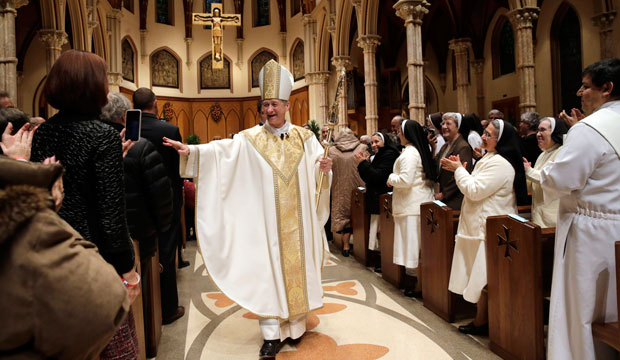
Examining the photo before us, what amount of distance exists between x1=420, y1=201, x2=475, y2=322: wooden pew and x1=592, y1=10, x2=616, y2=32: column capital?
31.2 feet

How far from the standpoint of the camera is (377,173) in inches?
206

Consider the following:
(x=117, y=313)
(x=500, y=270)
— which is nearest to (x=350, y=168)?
(x=500, y=270)

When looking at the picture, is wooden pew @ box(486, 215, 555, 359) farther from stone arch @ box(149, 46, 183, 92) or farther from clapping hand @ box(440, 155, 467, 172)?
stone arch @ box(149, 46, 183, 92)

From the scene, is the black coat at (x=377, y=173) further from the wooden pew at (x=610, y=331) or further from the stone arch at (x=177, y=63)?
the stone arch at (x=177, y=63)

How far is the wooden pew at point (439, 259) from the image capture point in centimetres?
372

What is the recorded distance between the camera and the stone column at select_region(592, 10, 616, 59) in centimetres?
1030

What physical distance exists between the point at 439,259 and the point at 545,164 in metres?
1.16

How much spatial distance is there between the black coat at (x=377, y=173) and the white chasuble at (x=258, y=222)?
1.83 metres

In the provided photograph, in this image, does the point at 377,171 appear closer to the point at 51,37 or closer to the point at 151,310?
the point at 151,310

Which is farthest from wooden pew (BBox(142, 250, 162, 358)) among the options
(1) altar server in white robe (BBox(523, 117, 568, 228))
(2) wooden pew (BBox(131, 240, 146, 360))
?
(1) altar server in white robe (BBox(523, 117, 568, 228))

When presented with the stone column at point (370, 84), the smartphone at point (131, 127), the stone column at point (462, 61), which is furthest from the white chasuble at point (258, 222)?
the stone column at point (462, 61)

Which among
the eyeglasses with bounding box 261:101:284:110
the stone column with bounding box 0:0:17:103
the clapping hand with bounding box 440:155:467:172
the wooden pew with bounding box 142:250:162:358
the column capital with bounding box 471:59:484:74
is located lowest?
the wooden pew with bounding box 142:250:162:358

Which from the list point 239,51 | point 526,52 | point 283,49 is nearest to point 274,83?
point 526,52

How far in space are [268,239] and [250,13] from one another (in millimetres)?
19641
